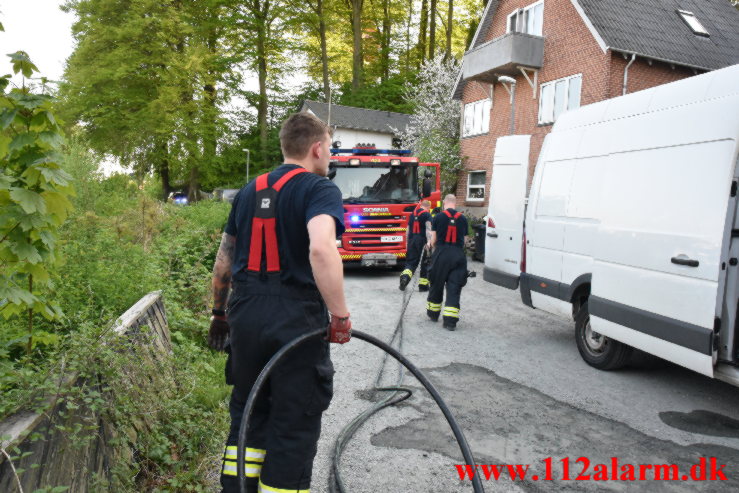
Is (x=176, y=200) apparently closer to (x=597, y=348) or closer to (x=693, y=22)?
(x=597, y=348)

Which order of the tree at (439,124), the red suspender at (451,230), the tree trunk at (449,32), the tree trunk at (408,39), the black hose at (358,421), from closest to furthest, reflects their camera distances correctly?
the black hose at (358,421) → the red suspender at (451,230) → the tree at (439,124) → the tree trunk at (449,32) → the tree trunk at (408,39)

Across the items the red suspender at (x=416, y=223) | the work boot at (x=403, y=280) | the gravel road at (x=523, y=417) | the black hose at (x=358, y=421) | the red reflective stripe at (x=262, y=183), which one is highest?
the red reflective stripe at (x=262, y=183)

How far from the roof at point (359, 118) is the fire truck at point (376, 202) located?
1056 inches

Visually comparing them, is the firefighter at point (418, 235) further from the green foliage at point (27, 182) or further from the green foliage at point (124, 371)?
the green foliage at point (27, 182)

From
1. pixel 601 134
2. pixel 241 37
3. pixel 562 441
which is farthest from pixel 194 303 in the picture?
pixel 241 37

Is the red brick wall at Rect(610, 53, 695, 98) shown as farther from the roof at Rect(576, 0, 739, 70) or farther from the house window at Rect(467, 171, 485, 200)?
the house window at Rect(467, 171, 485, 200)

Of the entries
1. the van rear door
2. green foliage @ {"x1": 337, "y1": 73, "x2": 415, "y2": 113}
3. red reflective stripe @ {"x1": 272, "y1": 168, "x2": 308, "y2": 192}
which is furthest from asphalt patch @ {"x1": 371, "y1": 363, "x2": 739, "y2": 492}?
green foliage @ {"x1": 337, "y1": 73, "x2": 415, "y2": 113}

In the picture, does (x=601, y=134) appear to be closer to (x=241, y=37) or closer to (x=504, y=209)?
(x=504, y=209)

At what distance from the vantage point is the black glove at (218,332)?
A: 340 centimetres

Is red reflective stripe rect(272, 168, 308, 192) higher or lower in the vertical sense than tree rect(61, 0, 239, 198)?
lower

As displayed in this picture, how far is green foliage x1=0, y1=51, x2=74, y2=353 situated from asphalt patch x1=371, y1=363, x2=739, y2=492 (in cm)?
267

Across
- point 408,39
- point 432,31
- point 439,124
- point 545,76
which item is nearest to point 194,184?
point 439,124

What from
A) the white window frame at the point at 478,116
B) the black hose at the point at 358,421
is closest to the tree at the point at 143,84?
the white window frame at the point at 478,116

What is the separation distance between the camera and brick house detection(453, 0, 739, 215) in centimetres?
1912
